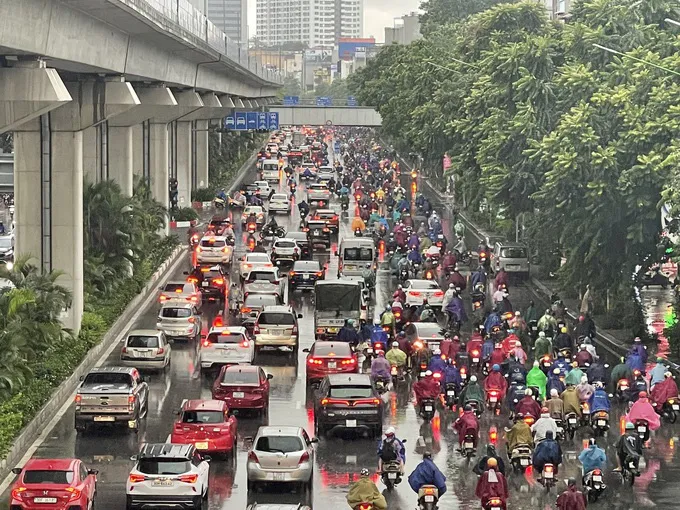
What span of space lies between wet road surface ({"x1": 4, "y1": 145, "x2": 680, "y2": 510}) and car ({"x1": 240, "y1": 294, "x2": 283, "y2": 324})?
5031mm

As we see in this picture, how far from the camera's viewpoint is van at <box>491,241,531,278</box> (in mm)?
60906

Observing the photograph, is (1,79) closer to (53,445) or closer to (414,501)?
(53,445)

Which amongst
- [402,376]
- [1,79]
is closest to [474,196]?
[402,376]

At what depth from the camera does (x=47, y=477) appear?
76.6 feet

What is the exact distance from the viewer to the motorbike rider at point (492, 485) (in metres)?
23.8

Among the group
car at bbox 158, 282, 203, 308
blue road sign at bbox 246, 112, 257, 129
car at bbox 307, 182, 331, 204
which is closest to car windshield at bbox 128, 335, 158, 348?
car at bbox 158, 282, 203, 308

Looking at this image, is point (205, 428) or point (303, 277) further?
point (303, 277)

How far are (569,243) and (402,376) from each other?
10195 mm

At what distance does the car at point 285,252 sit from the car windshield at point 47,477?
38166 mm

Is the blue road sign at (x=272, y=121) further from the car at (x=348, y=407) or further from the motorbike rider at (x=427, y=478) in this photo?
the motorbike rider at (x=427, y=478)

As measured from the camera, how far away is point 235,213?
87.9 m

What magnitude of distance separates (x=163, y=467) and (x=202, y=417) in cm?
416

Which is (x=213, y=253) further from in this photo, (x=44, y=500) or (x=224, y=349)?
(x=44, y=500)

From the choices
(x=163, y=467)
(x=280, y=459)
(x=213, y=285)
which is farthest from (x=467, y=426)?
(x=213, y=285)
